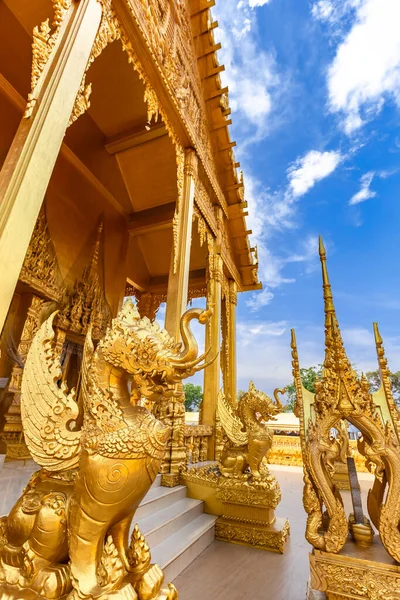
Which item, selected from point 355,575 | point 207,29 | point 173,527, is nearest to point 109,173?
point 207,29

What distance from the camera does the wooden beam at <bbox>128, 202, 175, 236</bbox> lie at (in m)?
6.51

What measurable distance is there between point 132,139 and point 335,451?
19.6 ft

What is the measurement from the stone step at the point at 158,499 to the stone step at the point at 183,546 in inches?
9.6

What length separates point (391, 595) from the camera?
49.1 inches

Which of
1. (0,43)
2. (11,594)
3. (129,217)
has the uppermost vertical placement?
(0,43)

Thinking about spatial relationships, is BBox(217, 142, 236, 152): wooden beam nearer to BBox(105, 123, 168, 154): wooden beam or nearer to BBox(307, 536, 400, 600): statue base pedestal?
BBox(105, 123, 168, 154): wooden beam

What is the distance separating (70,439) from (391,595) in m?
1.57

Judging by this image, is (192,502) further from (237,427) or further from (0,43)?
(0,43)

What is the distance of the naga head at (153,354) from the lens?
1034 millimetres

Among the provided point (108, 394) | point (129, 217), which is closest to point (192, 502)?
point (108, 394)

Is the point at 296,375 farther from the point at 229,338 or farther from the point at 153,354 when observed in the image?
the point at 229,338

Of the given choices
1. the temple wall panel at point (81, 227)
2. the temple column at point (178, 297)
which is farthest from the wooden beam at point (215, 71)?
the temple wall panel at point (81, 227)

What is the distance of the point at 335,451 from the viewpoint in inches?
63.7

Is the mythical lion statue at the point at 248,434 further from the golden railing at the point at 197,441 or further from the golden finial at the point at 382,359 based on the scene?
the golden finial at the point at 382,359
